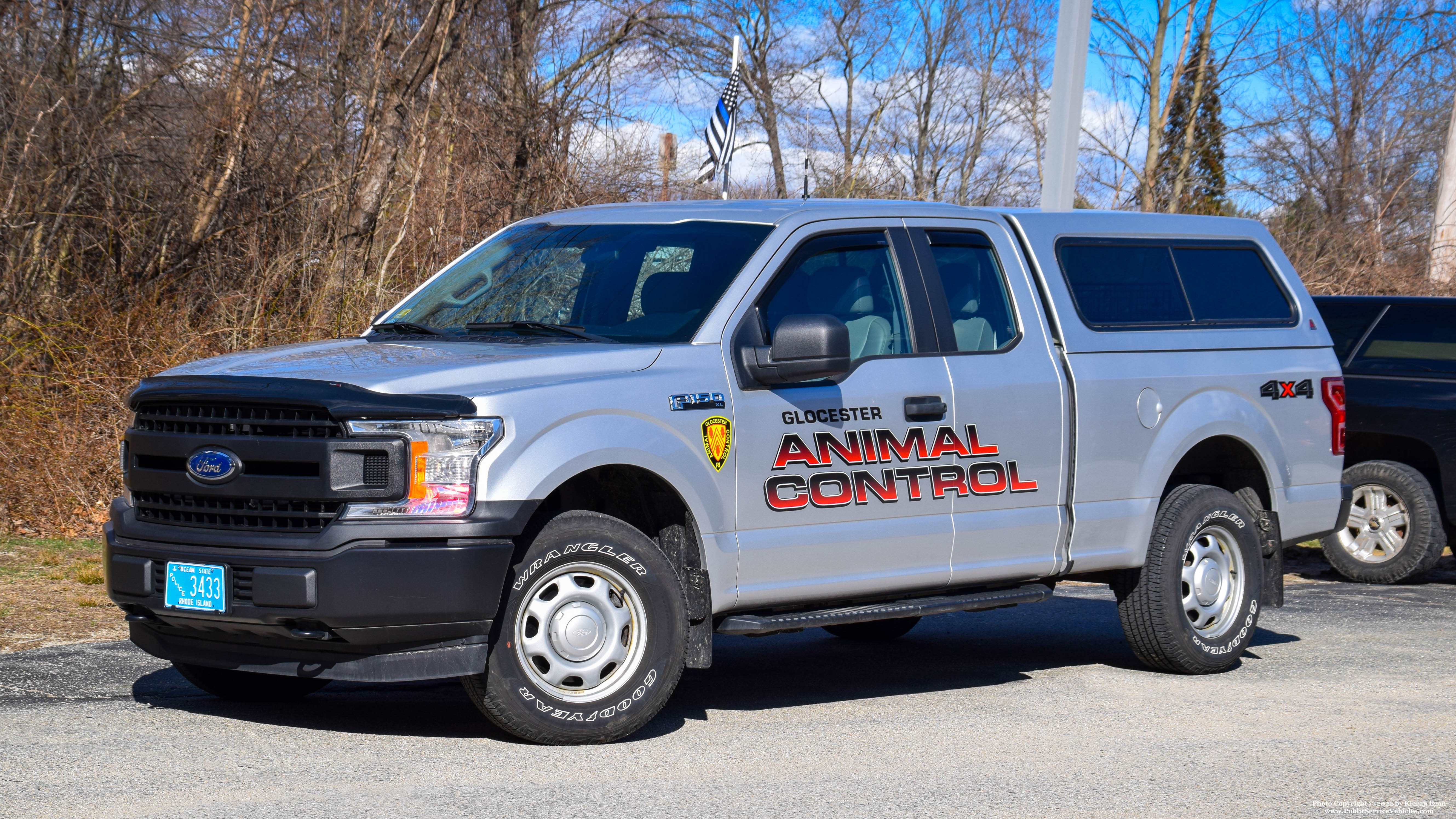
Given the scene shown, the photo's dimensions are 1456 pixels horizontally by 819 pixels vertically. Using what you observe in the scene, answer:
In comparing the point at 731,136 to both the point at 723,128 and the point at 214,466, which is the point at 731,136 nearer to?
the point at 723,128

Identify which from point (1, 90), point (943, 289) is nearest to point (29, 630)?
point (943, 289)

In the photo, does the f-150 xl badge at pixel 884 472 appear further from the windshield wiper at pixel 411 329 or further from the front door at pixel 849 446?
the windshield wiper at pixel 411 329

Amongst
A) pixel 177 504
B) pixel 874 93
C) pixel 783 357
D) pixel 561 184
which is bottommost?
pixel 177 504

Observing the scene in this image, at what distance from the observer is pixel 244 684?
21.2 feet

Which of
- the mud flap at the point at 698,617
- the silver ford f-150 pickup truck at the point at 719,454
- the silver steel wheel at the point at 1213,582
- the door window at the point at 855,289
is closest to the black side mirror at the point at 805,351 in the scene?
the silver ford f-150 pickup truck at the point at 719,454

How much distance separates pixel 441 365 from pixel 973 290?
2.58 m

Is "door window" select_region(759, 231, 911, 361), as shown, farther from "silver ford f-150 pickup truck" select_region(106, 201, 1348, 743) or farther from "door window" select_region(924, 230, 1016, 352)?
"door window" select_region(924, 230, 1016, 352)

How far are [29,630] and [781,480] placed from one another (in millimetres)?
4038

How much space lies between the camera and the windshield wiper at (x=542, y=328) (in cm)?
616

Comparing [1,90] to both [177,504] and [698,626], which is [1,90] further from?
[698,626]

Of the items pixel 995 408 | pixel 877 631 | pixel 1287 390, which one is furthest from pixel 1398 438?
pixel 995 408

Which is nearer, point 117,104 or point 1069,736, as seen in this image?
point 1069,736

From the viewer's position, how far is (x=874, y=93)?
137ft

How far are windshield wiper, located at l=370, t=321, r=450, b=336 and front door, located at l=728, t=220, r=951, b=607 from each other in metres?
1.31
